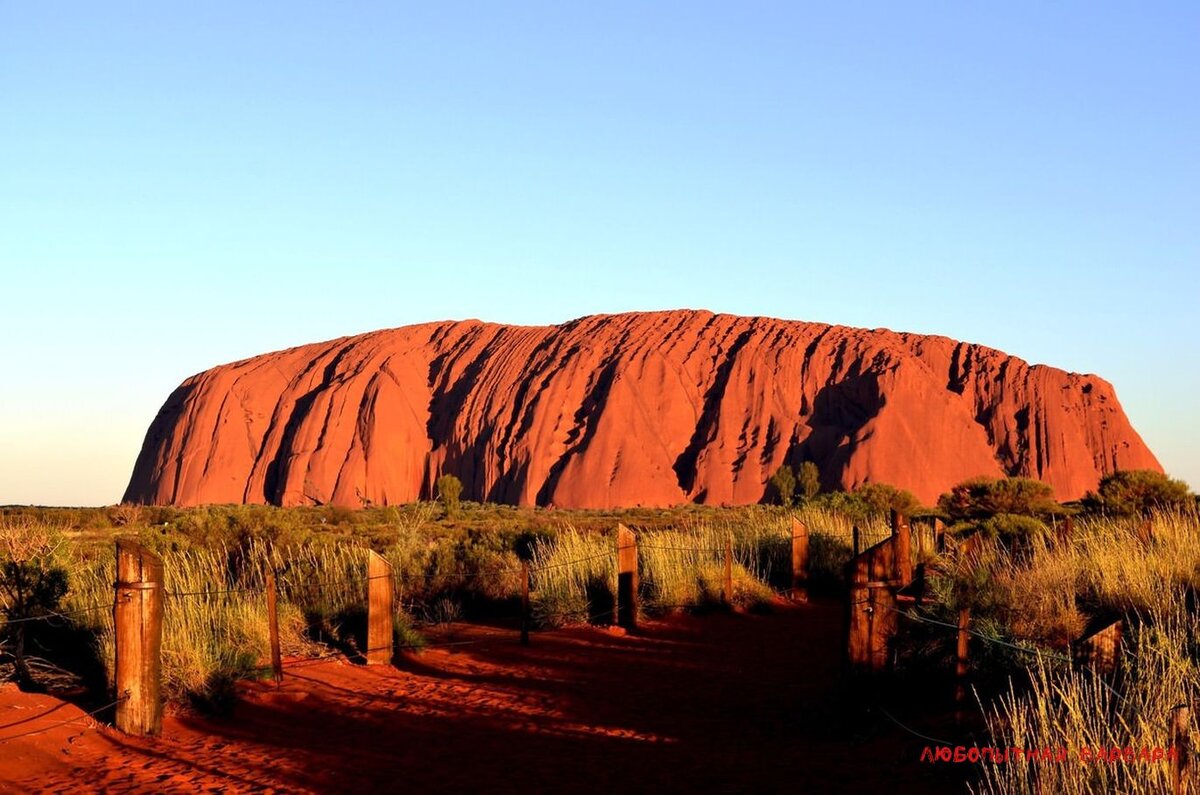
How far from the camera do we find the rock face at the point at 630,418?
62.3 meters

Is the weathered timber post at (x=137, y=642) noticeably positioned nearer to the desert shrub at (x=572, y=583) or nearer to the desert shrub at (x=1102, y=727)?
the desert shrub at (x=1102, y=727)

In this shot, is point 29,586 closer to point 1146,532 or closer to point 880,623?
point 880,623

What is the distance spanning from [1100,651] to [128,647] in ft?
20.9

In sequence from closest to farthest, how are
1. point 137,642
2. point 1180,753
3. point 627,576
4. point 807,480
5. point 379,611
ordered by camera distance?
point 1180,753 < point 137,642 < point 379,611 < point 627,576 < point 807,480

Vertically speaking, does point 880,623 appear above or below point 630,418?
below

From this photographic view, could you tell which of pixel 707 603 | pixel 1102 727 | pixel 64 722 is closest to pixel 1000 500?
pixel 707 603

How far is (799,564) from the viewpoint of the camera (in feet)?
53.6

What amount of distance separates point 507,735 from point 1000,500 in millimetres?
26817

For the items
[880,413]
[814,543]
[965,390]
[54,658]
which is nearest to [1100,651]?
[54,658]

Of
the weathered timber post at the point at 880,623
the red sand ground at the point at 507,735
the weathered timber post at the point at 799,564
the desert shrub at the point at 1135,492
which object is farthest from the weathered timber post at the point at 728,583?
the desert shrub at the point at 1135,492

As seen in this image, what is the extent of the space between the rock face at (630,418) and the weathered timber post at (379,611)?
1962 inches

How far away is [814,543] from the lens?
19031 millimetres

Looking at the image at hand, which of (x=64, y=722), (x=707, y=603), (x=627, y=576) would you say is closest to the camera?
(x=64, y=722)

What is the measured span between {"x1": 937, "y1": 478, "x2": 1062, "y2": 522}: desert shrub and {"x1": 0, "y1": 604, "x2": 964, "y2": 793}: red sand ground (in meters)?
21.9
